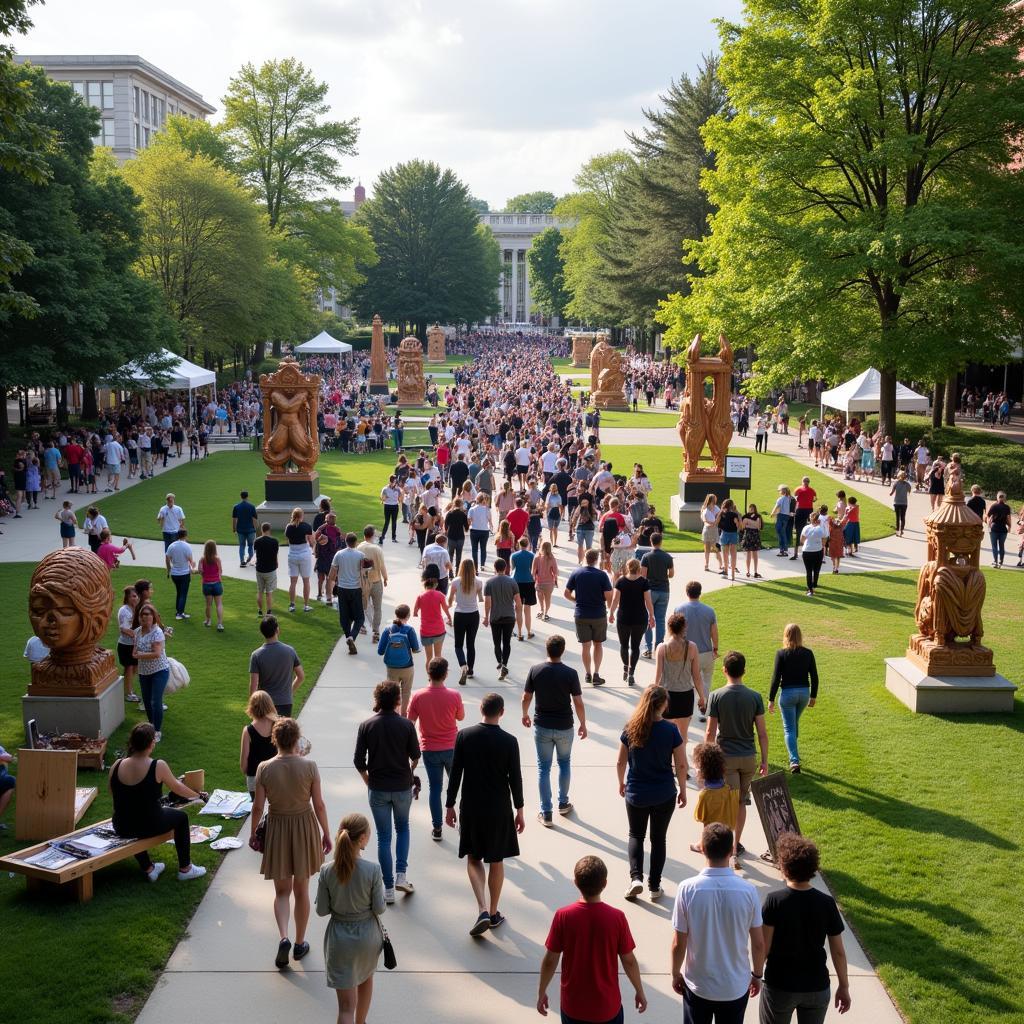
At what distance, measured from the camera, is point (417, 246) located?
9231cm

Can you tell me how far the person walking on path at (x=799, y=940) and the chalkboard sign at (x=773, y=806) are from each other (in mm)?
2507

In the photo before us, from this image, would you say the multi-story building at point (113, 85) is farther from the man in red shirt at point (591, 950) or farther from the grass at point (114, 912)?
the man in red shirt at point (591, 950)

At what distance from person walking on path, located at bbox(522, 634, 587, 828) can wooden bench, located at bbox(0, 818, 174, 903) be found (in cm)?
308

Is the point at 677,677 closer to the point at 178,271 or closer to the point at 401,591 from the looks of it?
the point at 401,591

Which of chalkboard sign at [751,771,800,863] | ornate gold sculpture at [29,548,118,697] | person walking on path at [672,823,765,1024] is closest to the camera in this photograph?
person walking on path at [672,823,765,1024]

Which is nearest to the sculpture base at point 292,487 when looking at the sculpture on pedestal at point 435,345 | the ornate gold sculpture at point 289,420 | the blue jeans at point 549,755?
the ornate gold sculpture at point 289,420

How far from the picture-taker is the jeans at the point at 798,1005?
5324 mm

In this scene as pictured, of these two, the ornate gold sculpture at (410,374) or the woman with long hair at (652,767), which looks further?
the ornate gold sculpture at (410,374)

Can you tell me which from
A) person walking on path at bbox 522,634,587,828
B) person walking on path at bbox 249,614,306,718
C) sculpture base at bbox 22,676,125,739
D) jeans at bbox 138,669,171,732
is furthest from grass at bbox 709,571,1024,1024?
sculpture base at bbox 22,676,125,739

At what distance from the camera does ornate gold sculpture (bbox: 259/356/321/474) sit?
22.4 m

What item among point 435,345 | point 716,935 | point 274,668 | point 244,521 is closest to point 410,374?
point 244,521

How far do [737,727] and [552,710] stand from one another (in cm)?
152

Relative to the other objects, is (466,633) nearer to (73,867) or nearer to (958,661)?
(958,661)

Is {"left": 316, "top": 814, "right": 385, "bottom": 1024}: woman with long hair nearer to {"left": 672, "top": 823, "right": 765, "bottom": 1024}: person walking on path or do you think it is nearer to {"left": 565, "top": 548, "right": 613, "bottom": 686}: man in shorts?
{"left": 672, "top": 823, "right": 765, "bottom": 1024}: person walking on path
